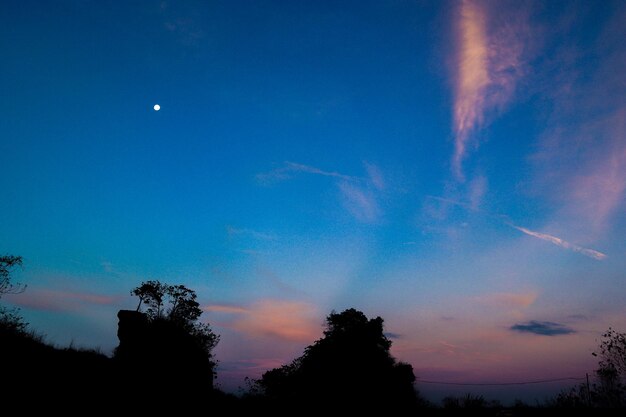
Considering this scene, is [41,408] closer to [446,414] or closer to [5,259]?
[5,259]

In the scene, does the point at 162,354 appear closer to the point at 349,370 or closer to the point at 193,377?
the point at 193,377

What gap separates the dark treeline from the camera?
61.4ft

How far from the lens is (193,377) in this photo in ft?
129

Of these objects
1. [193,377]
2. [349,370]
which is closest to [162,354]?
[193,377]

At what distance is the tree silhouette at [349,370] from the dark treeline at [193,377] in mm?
150

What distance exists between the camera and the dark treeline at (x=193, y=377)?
18719 millimetres

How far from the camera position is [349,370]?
48.5 metres

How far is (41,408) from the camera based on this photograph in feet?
49.8

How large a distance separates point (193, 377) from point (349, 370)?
2029 centimetres

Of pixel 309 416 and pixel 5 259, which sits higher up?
pixel 5 259

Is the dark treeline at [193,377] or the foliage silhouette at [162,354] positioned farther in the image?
the foliage silhouette at [162,354]

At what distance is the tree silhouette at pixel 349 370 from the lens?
150ft

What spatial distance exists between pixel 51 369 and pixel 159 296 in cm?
3936

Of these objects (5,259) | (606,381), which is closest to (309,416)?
(5,259)
